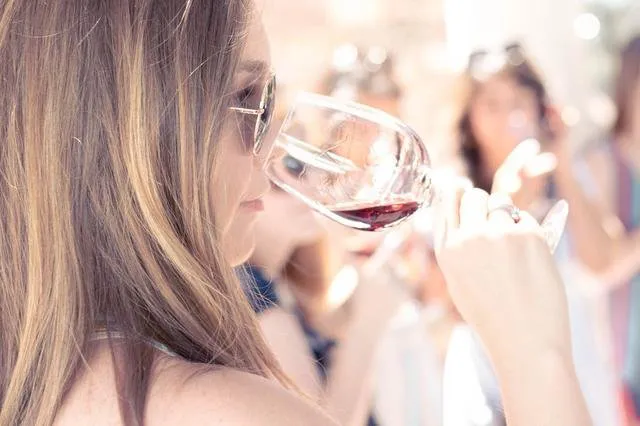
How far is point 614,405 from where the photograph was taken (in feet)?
8.75

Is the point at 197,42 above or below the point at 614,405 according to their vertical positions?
above

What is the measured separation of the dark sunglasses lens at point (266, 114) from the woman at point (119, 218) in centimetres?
6

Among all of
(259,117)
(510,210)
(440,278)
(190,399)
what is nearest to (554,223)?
(510,210)

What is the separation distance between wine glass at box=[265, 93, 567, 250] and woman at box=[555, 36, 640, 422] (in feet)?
5.71


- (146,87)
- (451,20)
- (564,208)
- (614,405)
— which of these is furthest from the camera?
(451,20)

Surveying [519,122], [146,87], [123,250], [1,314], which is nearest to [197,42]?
[146,87]

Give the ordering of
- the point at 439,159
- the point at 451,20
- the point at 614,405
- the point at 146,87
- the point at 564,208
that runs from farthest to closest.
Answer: the point at 451,20 < the point at 439,159 < the point at 614,405 < the point at 564,208 < the point at 146,87

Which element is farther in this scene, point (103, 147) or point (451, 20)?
point (451, 20)

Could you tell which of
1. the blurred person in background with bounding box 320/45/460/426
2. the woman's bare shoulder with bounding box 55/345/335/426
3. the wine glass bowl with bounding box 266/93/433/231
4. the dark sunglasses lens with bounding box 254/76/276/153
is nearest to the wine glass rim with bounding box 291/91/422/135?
the wine glass bowl with bounding box 266/93/433/231

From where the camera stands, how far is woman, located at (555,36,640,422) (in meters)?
2.77

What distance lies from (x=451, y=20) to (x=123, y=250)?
2545 millimetres

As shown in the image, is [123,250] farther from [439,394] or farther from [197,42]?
[439,394]

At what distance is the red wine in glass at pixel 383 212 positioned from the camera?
1.09 m

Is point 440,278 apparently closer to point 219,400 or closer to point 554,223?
point 554,223
